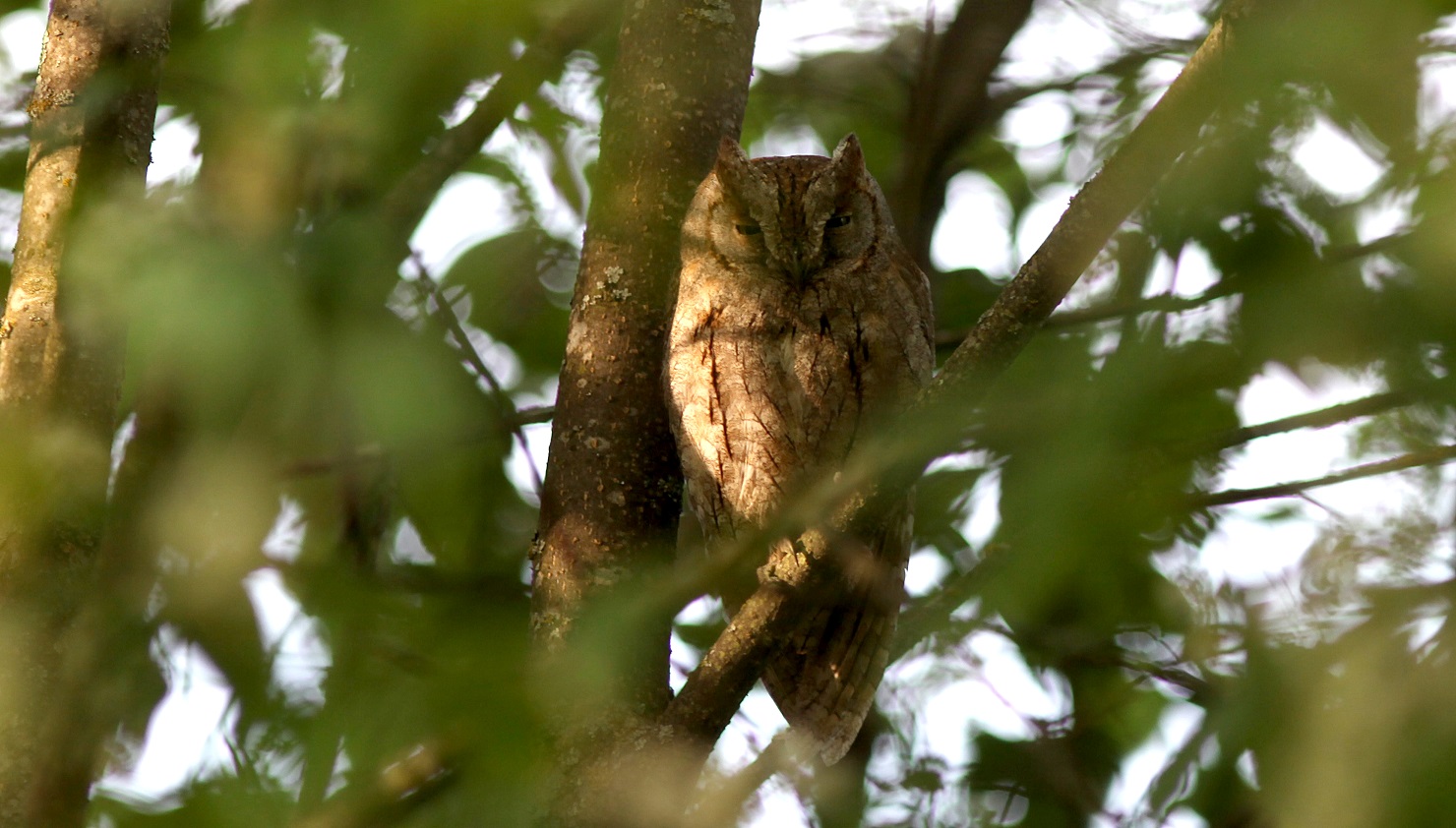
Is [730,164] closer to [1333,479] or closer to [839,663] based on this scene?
[839,663]

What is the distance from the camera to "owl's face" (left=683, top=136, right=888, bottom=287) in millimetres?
2385

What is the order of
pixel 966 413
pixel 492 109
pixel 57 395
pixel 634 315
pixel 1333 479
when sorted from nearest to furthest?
pixel 966 413 → pixel 1333 479 → pixel 492 109 → pixel 57 395 → pixel 634 315

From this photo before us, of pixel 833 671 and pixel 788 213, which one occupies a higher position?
pixel 788 213

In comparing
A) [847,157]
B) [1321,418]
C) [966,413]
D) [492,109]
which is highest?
[847,157]

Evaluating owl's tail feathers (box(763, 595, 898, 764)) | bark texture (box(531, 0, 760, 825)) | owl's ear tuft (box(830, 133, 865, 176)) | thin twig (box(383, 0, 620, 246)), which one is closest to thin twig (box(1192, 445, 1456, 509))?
thin twig (box(383, 0, 620, 246))

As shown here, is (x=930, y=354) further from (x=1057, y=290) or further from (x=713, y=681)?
(x=1057, y=290)

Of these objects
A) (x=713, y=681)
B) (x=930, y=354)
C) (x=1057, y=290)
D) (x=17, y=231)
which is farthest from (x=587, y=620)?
(x=930, y=354)

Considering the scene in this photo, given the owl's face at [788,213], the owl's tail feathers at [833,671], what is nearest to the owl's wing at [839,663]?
the owl's tail feathers at [833,671]

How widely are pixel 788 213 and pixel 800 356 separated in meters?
0.28

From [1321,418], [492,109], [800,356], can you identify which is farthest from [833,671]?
[492,109]

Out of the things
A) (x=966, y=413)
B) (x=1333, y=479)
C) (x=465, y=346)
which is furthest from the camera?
(x=465, y=346)

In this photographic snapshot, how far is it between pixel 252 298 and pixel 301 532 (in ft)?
3.91

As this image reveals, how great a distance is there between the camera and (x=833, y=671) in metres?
2.47

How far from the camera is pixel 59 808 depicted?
1.13 metres
